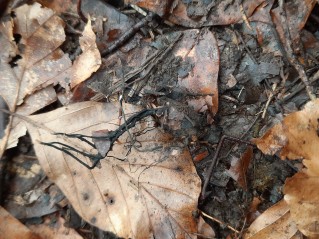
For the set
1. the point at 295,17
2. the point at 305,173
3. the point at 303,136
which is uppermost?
the point at 295,17

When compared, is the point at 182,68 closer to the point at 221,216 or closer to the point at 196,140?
the point at 196,140

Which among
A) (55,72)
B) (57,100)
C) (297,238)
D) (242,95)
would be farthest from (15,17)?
(297,238)

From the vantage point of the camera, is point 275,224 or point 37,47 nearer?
point 275,224

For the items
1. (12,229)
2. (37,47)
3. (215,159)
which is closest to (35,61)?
(37,47)

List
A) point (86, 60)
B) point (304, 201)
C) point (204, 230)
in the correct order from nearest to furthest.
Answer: point (304, 201)
point (204, 230)
point (86, 60)

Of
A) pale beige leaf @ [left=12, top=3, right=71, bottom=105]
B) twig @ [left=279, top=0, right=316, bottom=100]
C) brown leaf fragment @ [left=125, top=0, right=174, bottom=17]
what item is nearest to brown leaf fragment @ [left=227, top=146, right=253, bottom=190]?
twig @ [left=279, top=0, right=316, bottom=100]

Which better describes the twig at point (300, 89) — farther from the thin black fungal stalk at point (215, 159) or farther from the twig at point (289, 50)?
the thin black fungal stalk at point (215, 159)

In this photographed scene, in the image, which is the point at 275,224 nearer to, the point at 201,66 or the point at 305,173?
the point at 305,173
